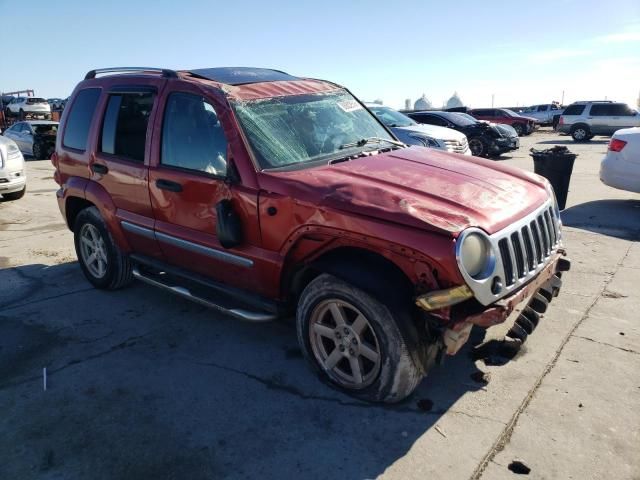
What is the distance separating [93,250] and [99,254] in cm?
13

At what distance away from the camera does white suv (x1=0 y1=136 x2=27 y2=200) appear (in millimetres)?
9332

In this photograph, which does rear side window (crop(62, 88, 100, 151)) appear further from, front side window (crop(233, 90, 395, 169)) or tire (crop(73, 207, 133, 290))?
front side window (crop(233, 90, 395, 169))

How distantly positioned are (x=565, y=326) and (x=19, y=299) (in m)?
5.12

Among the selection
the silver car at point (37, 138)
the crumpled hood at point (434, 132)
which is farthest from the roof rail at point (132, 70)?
the silver car at point (37, 138)

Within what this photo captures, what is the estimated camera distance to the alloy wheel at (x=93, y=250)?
5.11m

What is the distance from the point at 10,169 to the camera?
9.43 meters

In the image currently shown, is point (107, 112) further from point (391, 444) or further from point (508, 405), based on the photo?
point (508, 405)

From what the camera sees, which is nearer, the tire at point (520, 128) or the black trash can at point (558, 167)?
the black trash can at point (558, 167)

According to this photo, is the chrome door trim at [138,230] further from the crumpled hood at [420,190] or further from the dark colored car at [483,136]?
the dark colored car at [483,136]

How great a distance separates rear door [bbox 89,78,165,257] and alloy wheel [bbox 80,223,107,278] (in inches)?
24.2

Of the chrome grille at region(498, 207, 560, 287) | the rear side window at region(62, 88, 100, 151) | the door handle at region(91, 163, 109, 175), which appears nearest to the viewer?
the chrome grille at region(498, 207, 560, 287)

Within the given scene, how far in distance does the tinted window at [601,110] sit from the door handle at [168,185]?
25.6m

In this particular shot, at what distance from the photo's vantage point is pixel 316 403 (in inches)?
128

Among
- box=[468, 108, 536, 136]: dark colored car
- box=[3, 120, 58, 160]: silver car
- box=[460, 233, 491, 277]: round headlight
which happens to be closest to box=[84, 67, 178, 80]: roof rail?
box=[460, 233, 491, 277]: round headlight
